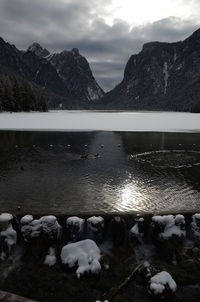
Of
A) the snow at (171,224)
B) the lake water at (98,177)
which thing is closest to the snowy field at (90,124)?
the lake water at (98,177)

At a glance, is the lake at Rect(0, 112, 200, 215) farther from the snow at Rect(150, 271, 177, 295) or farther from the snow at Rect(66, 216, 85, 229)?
the snow at Rect(150, 271, 177, 295)

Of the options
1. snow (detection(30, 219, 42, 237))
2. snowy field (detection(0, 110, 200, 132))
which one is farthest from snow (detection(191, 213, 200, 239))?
snowy field (detection(0, 110, 200, 132))

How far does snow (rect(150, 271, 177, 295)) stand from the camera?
39.3 ft

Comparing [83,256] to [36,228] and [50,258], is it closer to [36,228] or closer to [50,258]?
[50,258]

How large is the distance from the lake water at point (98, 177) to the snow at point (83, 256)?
2.90m

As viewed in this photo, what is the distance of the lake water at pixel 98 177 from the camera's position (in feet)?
65.2

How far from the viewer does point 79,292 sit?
12258 mm

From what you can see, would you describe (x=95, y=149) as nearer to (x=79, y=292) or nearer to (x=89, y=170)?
(x=89, y=170)

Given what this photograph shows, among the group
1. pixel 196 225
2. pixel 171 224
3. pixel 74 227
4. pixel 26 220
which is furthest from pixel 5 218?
pixel 196 225

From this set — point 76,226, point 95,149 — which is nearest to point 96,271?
point 76,226

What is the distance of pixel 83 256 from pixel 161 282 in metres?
3.64

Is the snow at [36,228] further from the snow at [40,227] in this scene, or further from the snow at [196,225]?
the snow at [196,225]

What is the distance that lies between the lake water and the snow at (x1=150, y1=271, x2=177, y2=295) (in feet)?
19.3

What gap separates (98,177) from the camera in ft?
87.8
